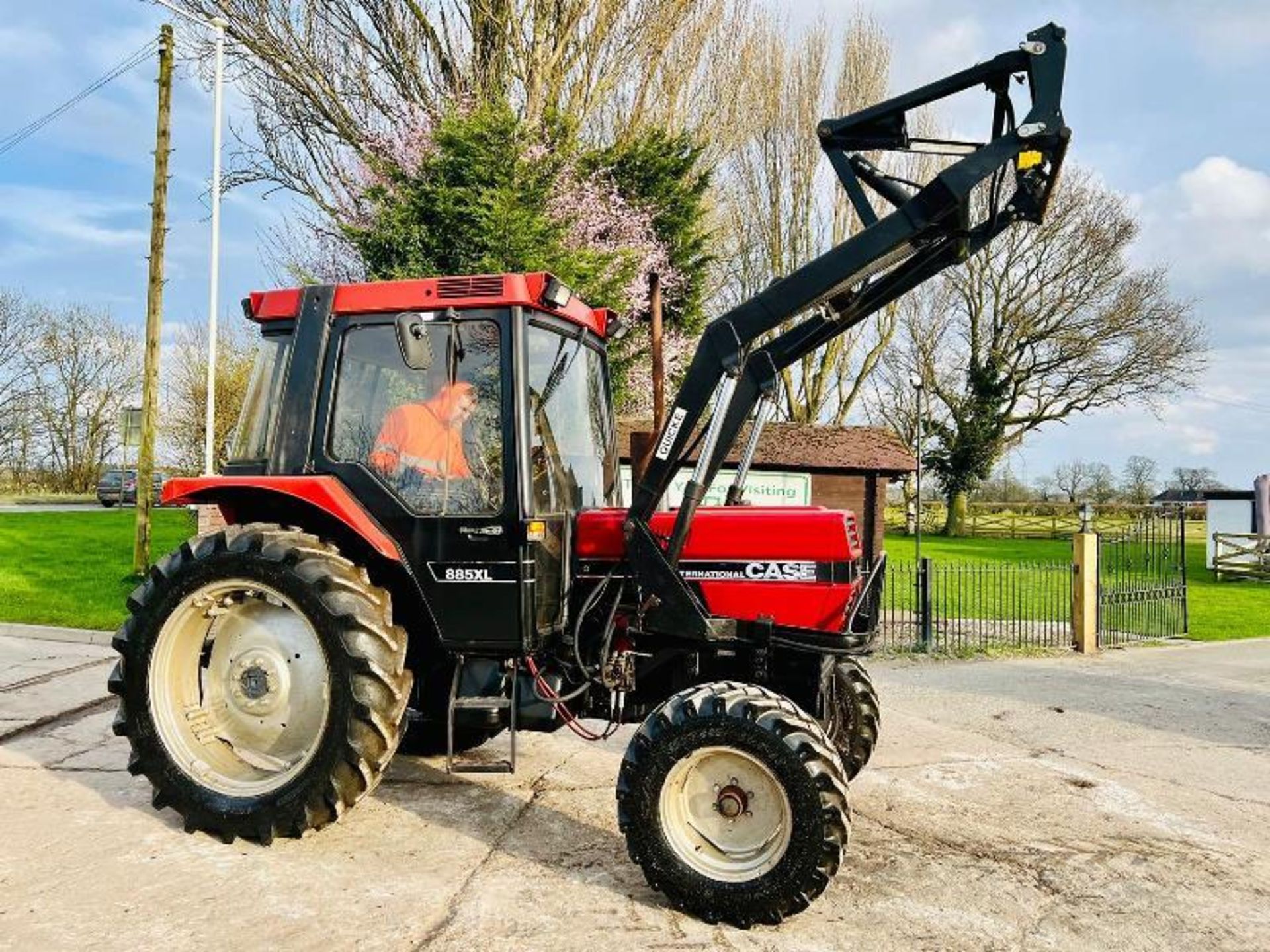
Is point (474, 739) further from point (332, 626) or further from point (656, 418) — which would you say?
point (656, 418)

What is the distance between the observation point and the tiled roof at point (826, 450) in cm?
1216

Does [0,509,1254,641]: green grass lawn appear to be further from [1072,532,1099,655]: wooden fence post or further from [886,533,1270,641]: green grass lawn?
[1072,532,1099,655]: wooden fence post

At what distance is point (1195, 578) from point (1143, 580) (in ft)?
34.1

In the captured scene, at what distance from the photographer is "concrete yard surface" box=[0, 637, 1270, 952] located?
3387 mm

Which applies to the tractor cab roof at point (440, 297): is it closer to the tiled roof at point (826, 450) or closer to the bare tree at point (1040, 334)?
the tiled roof at point (826, 450)

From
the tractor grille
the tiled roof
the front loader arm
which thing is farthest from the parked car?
the front loader arm

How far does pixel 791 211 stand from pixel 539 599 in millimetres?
22473

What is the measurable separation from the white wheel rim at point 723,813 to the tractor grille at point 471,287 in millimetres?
2172

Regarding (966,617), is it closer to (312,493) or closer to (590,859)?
(590,859)

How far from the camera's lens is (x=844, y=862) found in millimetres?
4062

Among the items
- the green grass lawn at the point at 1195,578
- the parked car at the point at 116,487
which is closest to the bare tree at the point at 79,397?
the parked car at the point at 116,487

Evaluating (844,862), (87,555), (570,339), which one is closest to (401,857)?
(844,862)

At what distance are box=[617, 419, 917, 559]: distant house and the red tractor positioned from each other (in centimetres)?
746

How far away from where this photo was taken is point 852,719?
15.8 ft
